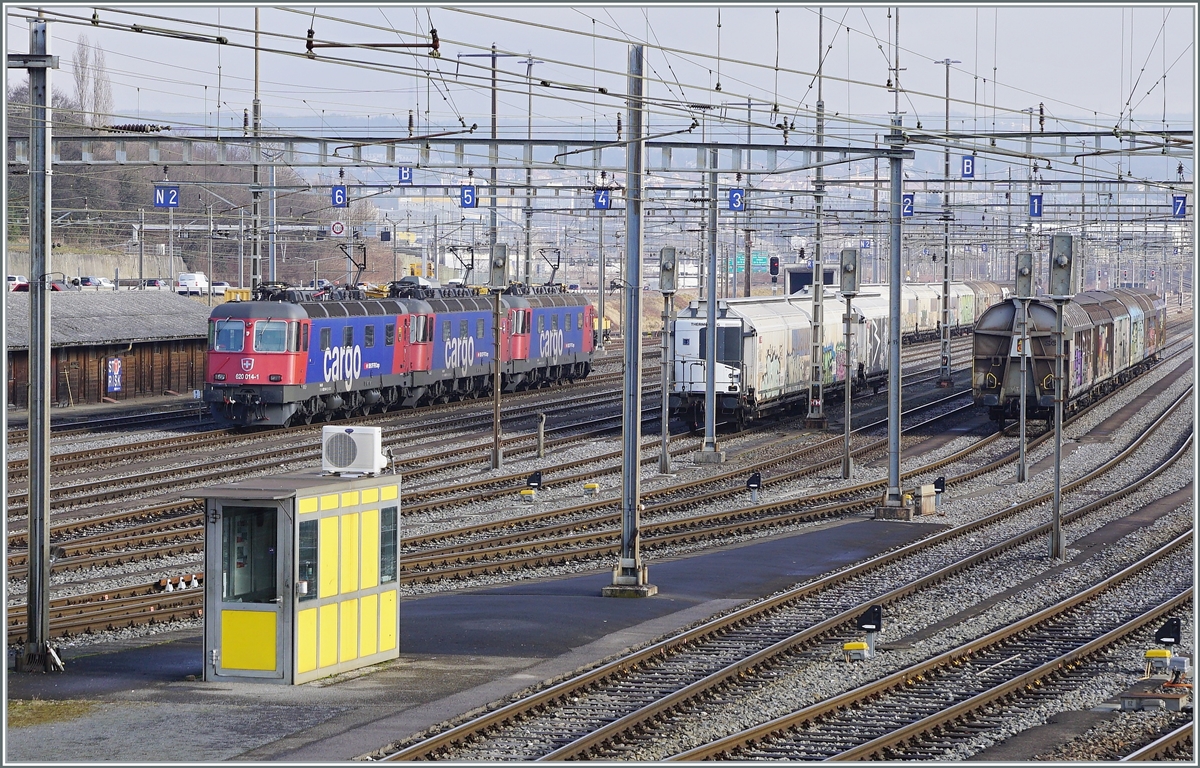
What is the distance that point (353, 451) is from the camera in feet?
51.1

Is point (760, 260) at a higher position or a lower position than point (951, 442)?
higher

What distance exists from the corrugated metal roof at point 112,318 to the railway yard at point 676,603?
6.36 m

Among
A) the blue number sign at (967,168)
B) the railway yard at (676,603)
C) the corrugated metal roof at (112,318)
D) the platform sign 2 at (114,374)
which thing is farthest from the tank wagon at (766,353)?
the platform sign 2 at (114,374)

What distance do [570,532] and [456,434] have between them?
570 inches

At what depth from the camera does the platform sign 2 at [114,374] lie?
152ft

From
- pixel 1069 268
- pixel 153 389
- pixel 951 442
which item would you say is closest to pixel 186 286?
pixel 153 389

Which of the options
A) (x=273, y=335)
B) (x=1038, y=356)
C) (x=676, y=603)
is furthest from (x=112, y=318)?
(x=676, y=603)

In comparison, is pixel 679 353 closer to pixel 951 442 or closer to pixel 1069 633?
pixel 951 442

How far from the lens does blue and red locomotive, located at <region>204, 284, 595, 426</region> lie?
1499 inches

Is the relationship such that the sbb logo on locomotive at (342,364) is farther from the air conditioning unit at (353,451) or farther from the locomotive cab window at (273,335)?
the air conditioning unit at (353,451)

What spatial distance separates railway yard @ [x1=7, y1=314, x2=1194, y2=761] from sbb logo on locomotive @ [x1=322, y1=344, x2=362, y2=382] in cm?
171

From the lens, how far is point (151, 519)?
26.3 metres

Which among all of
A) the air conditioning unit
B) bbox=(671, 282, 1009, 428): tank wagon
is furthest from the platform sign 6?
the air conditioning unit

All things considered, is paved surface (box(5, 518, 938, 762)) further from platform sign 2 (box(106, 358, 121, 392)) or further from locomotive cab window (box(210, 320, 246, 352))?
platform sign 2 (box(106, 358, 121, 392))
